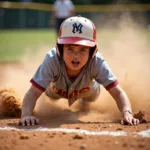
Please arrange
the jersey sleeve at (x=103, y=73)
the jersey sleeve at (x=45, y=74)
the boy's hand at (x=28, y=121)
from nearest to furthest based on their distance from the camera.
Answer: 1. the boy's hand at (x=28, y=121)
2. the jersey sleeve at (x=45, y=74)
3. the jersey sleeve at (x=103, y=73)

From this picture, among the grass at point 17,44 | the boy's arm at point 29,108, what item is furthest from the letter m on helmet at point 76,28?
the grass at point 17,44

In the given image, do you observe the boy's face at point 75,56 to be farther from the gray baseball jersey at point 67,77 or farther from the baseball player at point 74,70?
the gray baseball jersey at point 67,77

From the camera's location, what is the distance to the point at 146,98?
15.2 feet

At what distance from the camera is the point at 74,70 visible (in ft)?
12.4

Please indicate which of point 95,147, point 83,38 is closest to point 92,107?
point 83,38

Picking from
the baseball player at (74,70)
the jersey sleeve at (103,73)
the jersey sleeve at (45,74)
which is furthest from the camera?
the jersey sleeve at (103,73)

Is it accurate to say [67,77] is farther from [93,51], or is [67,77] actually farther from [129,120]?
[129,120]

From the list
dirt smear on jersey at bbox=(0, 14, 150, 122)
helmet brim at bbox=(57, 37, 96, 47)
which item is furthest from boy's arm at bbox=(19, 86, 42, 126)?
helmet brim at bbox=(57, 37, 96, 47)

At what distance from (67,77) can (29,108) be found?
1.73 ft

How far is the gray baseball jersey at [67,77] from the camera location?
3.67 m

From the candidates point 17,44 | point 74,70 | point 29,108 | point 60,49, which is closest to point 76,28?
point 60,49

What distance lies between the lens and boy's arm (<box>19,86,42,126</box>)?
3.43m

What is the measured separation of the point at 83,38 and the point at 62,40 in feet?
0.67

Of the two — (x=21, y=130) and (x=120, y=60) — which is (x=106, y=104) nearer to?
(x=21, y=130)
